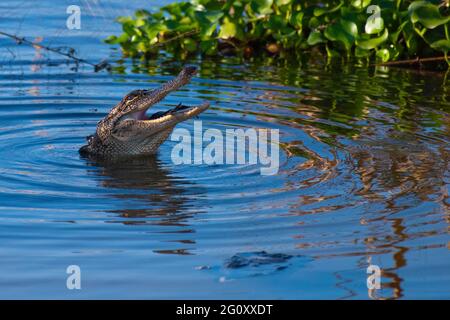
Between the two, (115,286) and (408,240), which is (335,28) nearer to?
(408,240)

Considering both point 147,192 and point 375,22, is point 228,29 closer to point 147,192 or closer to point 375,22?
point 375,22

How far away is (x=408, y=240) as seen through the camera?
7.01 meters

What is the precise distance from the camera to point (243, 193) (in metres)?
8.23

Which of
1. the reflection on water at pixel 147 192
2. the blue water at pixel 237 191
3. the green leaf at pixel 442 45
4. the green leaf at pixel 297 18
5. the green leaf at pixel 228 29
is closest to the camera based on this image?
the blue water at pixel 237 191

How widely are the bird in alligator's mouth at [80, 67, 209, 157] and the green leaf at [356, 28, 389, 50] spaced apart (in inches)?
147

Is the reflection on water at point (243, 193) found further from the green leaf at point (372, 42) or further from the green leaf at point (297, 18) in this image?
the green leaf at point (297, 18)

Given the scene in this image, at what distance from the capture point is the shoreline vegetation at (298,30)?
12.3m

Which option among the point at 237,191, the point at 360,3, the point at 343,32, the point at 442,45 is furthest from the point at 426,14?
the point at 237,191

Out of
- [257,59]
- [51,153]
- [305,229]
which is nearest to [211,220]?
[305,229]

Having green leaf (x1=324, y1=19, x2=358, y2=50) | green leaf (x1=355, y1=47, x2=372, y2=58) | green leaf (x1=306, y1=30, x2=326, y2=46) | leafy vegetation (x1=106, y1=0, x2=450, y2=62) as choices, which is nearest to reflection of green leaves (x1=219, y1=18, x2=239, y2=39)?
leafy vegetation (x1=106, y1=0, x2=450, y2=62)

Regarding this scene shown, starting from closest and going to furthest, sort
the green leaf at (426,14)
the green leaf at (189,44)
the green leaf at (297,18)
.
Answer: the green leaf at (426,14)
the green leaf at (297,18)
the green leaf at (189,44)

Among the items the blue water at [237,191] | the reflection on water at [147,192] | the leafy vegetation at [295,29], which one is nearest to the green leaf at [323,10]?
the leafy vegetation at [295,29]

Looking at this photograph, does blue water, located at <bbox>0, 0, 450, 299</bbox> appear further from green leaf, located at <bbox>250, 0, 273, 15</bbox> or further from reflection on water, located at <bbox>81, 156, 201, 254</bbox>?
green leaf, located at <bbox>250, 0, 273, 15</bbox>

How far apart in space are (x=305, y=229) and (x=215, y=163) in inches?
87.1
